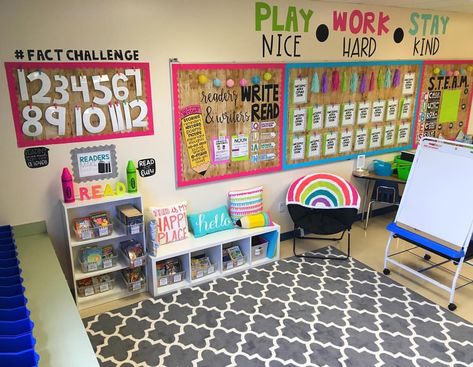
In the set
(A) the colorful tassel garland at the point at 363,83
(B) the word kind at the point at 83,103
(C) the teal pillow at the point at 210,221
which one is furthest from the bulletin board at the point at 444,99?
(B) the word kind at the point at 83,103

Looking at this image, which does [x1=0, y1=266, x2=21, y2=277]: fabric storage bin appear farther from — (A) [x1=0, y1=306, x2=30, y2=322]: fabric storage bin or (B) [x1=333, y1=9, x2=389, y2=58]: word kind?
(B) [x1=333, y1=9, x2=389, y2=58]: word kind

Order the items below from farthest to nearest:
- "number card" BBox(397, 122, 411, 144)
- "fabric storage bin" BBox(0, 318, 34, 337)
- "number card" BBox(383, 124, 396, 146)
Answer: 1. "number card" BBox(397, 122, 411, 144)
2. "number card" BBox(383, 124, 396, 146)
3. "fabric storage bin" BBox(0, 318, 34, 337)

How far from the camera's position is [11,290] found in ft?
7.04

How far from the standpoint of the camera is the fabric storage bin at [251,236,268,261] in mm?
3984

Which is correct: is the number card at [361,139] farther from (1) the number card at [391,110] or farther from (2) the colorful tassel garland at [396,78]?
(2) the colorful tassel garland at [396,78]

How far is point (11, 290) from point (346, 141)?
12.0 ft

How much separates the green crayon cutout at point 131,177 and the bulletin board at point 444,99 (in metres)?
3.69

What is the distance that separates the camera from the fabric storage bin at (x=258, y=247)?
3.98 m

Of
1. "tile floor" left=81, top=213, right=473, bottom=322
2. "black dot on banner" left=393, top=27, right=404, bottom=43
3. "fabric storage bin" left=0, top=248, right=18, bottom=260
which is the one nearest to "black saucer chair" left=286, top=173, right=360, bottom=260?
"tile floor" left=81, top=213, right=473, bottom=322

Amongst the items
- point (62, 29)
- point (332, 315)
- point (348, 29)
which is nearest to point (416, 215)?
point (332, 315)

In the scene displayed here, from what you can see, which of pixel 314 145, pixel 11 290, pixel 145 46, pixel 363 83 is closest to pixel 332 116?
pixel 314 145

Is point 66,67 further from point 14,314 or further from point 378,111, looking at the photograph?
point 378,111

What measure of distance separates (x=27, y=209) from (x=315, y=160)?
2.87 metres

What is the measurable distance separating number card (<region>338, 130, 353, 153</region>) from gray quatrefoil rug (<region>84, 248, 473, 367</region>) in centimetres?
151
